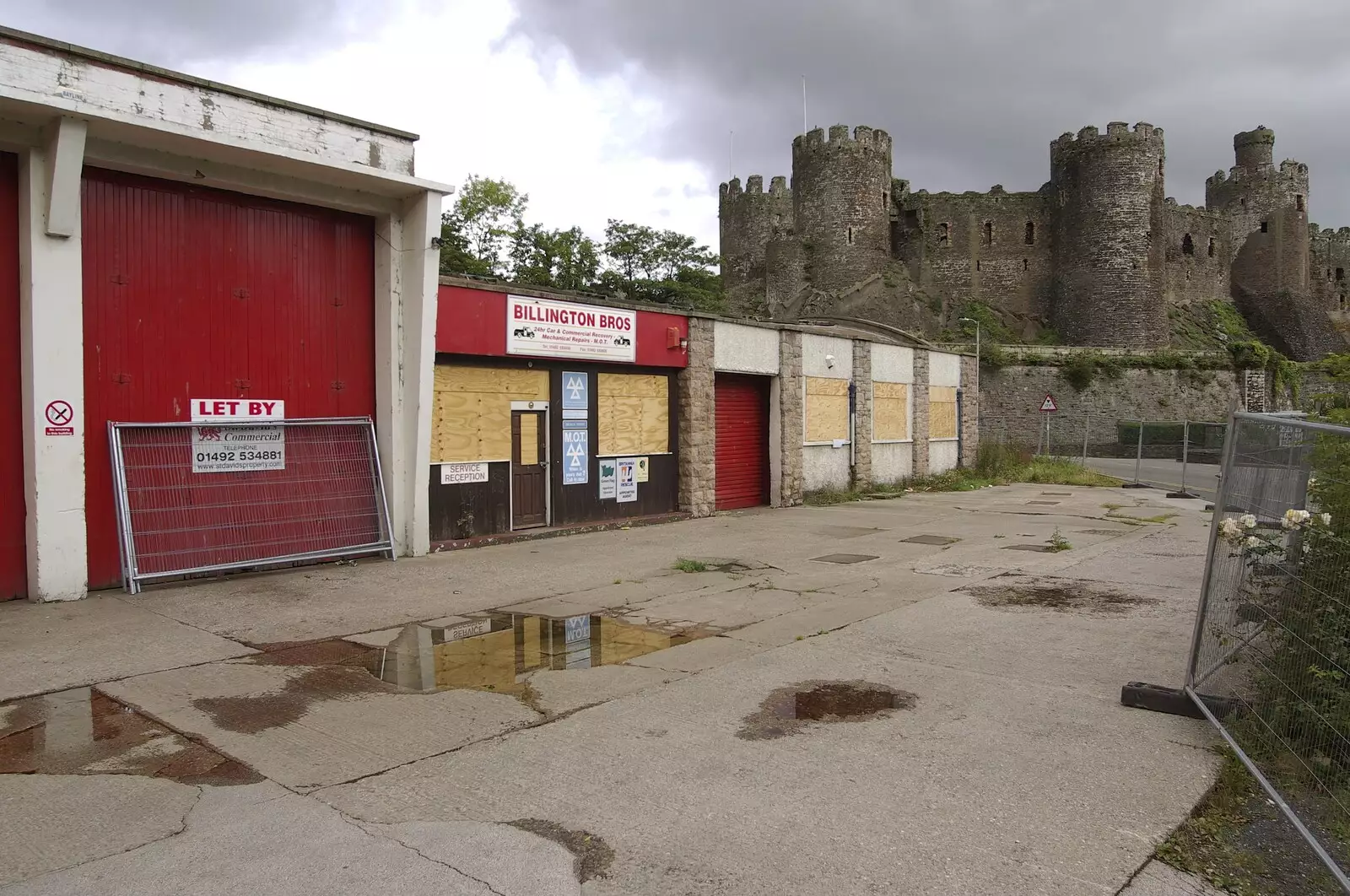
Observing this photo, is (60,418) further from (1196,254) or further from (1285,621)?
(1196,254)

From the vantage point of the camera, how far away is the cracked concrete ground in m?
3.50

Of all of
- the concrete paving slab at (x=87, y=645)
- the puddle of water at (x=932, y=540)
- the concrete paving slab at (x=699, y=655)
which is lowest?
the concrete paving slab at (x=699, y=655)

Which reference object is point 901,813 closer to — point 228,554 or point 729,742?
point 729,742

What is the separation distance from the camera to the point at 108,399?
9117 millimetres

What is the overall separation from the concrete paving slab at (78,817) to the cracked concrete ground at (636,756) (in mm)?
16

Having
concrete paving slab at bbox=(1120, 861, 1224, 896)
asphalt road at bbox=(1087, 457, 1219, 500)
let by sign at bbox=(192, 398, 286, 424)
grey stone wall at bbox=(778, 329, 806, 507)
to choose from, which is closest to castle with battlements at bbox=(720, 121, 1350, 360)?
asphalt road at bbox=(1087, 457, 1219, 500)

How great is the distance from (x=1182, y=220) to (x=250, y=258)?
64.9 metres

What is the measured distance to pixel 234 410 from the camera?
32.9ft

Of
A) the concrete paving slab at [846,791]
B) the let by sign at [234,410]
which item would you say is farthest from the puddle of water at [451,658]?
the let by sign at [234,410]

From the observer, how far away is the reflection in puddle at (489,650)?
20.2 feet

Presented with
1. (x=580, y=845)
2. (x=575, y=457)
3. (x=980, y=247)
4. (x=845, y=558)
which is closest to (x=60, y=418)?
(x=575, y=457)

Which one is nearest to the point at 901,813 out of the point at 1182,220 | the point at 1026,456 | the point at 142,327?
the point at 142,327

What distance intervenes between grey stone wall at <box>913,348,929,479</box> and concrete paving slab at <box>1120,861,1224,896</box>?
2044 cm

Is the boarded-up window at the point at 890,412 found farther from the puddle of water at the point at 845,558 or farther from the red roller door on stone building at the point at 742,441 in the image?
the puddle of water at the point at 845,558
